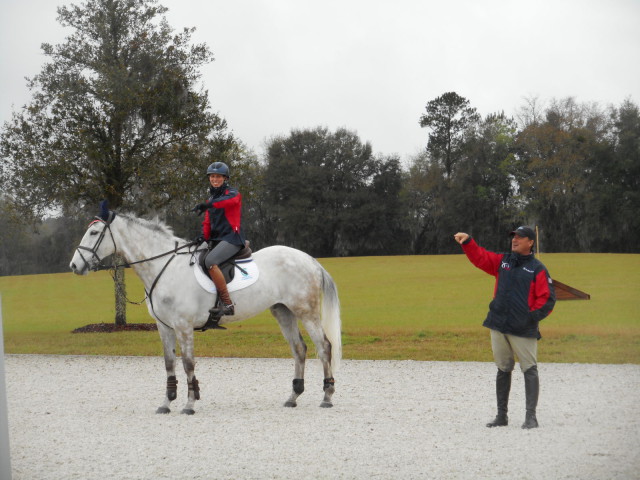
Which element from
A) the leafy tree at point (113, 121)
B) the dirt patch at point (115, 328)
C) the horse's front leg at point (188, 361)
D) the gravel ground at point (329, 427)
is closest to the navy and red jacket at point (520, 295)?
the gravel ground at point (329, 427)

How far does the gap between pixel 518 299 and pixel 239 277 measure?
2.83 metres

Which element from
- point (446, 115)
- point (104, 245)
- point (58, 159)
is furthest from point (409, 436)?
point (58, 159)

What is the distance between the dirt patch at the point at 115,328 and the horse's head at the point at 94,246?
21.3ft

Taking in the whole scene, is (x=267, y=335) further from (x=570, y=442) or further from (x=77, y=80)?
(x=570, y=442)

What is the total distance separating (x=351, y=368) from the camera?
32.7 ft

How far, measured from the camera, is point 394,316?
13.4 meters

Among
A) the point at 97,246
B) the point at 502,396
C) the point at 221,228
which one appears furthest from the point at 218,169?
the point at 502,396

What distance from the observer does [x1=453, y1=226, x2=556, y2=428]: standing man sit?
18.2 ft

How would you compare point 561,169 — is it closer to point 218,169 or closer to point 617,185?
point 617,185

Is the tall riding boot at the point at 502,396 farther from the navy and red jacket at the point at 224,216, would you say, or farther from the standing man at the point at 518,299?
the navy and red jacket at the point at 224,216

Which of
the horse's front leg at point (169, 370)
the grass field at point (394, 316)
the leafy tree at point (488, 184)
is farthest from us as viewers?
the grass field at point (394, 316)

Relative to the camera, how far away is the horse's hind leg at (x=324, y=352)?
7270mm

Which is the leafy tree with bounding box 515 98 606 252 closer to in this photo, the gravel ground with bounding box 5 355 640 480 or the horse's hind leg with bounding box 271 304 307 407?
the gravel ground with bounding box 5 355 640 480

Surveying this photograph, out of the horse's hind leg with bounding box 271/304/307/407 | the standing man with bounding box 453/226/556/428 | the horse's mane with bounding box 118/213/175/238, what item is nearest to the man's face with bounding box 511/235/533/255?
the standing man with bounding box 453/226/556/428
